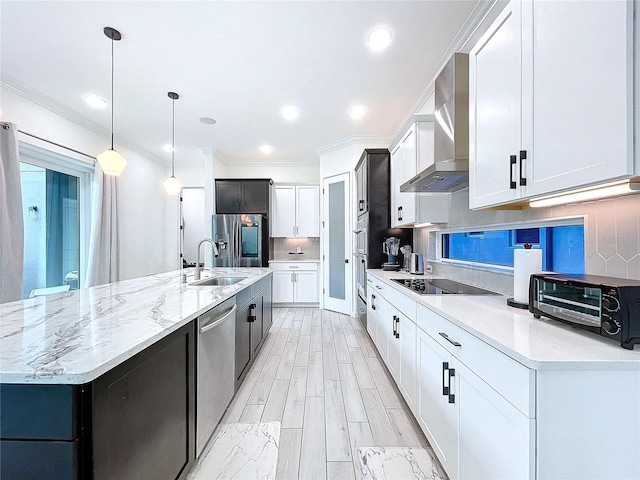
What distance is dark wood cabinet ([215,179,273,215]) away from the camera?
215 inches

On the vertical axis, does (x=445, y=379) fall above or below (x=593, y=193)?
below

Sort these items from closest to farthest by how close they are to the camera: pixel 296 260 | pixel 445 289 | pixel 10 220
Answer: pixel 445 289, pixel 10 220, pixel 296 260

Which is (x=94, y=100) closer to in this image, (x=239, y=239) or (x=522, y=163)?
(x=239, y=239)

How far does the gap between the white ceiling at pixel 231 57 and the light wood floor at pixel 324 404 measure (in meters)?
2.83

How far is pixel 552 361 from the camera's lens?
0.79 metres

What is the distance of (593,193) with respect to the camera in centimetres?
112

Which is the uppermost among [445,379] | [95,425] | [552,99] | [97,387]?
[552,99]

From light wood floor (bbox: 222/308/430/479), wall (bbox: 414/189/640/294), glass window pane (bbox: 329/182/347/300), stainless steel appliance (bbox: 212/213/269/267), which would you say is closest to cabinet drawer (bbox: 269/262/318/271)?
stainless steel appliance (bbox: 212/213/269/267)

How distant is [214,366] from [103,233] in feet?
12.0

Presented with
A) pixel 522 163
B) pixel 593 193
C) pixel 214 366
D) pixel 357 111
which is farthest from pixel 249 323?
pixel 357 111

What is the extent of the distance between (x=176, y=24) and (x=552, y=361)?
2.94m

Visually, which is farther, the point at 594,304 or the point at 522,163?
the point at 522,163

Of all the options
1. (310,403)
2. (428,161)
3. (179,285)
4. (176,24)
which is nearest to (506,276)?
(428,161)

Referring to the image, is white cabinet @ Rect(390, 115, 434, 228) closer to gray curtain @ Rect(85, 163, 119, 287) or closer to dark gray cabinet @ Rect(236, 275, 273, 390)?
dark gray cabinet @ Rect(236, 275, 273, 390)
